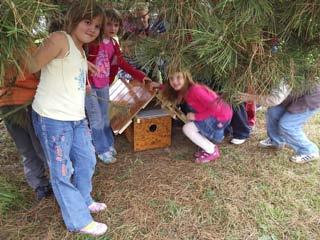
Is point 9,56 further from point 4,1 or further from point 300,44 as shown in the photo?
point 300,44

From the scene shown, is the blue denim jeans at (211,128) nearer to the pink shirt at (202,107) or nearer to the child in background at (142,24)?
the pink shirt at (202,107)

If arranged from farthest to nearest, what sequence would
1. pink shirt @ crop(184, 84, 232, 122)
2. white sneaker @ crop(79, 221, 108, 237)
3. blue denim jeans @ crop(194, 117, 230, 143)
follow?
blue denim jeans @ crop(194, 117, 230, 143) → pink shirt @ crop(184, 84, 232, 122) → white sneaker @ crop(79, 221, 108, 237)

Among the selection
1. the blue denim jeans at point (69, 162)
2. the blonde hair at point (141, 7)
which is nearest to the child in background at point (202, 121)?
the blue denim jeans at point (69, 162)

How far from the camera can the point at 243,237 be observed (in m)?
1.77

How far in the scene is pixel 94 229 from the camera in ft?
5.71

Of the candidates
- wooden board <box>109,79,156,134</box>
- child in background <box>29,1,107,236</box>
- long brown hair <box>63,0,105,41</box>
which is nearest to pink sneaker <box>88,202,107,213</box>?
child in background <box>29,1,107,236</box>

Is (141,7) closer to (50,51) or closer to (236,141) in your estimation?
(50,51)

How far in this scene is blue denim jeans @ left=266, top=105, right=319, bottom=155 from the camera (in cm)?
228

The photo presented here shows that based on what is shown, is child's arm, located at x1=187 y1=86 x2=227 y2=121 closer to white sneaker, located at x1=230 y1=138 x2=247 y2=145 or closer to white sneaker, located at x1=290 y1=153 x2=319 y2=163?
white sneaker, located at x1=230 y1=138 x2=247 y2=145

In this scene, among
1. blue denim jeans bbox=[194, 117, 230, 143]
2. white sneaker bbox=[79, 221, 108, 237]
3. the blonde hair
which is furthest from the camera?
blue denim jeans bbox=[194, 117, 230, 143]

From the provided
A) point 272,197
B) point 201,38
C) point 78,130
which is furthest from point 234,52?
point 272,197

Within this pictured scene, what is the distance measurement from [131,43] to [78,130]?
0.47 m

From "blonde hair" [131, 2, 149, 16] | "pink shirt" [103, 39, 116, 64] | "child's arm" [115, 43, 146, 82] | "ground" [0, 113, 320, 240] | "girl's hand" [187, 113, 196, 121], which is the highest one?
"blonde hair" [131, 2, 149, 16]

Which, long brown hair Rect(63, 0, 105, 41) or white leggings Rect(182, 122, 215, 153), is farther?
white leggings Rect(182, 122, 215, 153)
